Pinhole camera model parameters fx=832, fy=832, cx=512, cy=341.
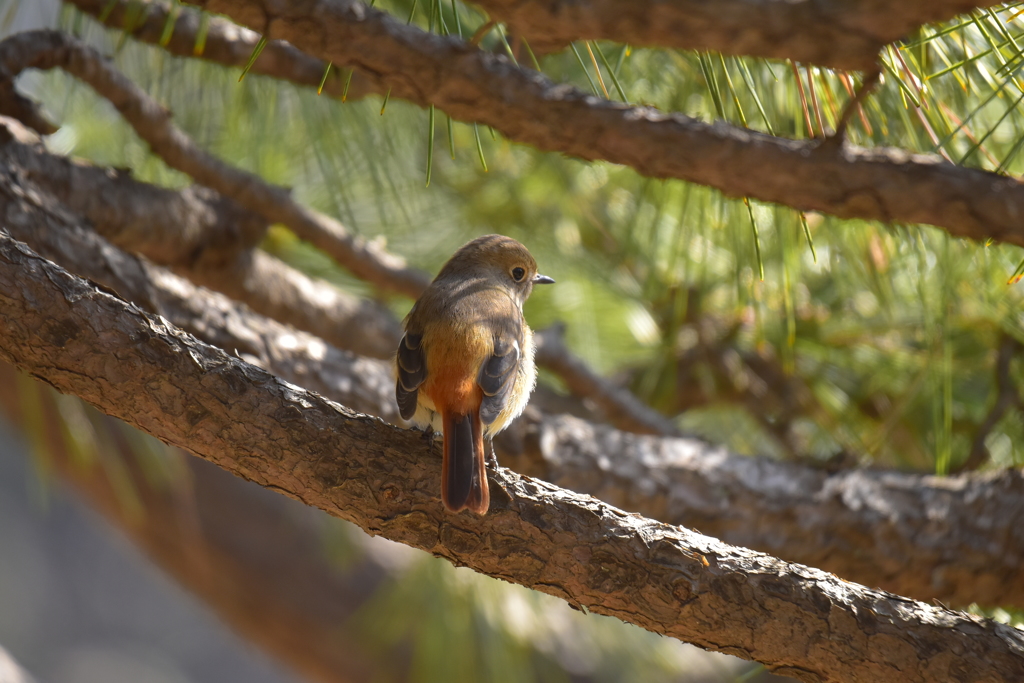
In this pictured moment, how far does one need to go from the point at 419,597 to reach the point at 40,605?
27.8ft

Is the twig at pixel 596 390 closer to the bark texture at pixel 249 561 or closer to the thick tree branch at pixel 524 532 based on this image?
the thick tree branch at pixel 524 532

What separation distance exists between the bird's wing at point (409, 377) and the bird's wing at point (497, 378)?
124mm

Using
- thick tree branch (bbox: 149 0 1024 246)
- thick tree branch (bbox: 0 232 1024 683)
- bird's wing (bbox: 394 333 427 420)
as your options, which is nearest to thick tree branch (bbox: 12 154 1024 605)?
bird's wing (bbox: 394 333 427 420)

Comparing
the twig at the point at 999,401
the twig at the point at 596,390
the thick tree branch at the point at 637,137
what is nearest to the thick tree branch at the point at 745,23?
the thick tree branch at the point at 637,137

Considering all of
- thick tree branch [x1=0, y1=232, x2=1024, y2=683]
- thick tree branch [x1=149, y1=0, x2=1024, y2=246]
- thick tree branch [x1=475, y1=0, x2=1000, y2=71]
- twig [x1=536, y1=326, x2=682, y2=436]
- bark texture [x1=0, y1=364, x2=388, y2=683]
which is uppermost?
thick tree branch [x1=475, y1=0, x2=1000, y2=71]

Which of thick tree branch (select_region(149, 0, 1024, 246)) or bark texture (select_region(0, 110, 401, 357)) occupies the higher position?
thick tree branch (select_region(149, 0, 1024, 246))

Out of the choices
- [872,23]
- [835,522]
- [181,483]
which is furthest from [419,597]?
[872,23]

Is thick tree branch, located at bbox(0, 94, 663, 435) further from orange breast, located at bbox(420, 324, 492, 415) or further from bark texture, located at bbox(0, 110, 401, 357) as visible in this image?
orange breast, located at bbox(420, 324, 492, 415)

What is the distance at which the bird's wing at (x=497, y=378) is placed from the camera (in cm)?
163

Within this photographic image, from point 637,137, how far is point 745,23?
294 millimetres

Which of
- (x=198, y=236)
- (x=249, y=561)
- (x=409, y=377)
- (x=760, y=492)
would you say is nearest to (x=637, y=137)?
(x=409, y=377)

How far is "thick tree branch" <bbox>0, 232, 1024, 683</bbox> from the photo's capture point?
4.17ft

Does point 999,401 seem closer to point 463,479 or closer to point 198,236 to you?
point 463,479

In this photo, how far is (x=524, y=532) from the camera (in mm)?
1372
